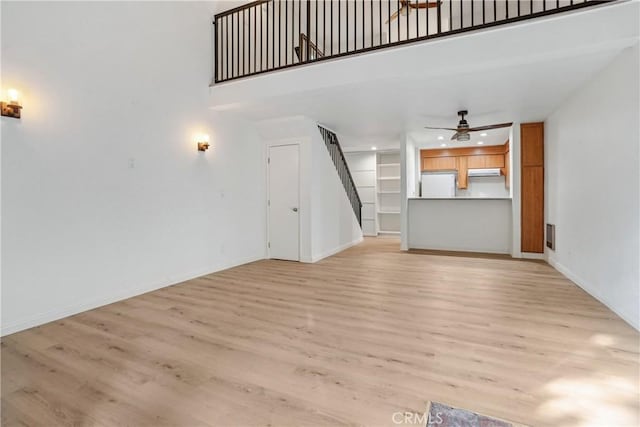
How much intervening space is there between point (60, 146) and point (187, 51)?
7.20 ft

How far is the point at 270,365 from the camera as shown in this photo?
2139 mm

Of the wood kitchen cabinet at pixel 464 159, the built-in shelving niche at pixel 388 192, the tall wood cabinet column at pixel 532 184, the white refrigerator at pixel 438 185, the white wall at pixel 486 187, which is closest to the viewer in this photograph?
the tall wood cabinet column at pixel 532 184

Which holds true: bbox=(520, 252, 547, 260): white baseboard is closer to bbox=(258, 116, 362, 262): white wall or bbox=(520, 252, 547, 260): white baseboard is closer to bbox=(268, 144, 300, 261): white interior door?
bbox=(258, 116, 362, 262): white wall

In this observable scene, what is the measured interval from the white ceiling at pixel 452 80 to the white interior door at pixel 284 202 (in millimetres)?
800

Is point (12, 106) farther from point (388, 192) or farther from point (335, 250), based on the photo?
point (388, 192)

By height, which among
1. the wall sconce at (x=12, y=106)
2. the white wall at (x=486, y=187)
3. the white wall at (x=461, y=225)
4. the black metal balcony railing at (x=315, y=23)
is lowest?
the white wall at (x=461, y=225)

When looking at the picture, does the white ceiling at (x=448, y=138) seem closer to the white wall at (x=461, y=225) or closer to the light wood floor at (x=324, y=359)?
the white wall at (x=461, y=225)

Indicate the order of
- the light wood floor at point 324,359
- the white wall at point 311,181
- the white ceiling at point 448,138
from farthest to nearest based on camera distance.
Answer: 1. the white ceiling at point 448,138
2. the white wall at point 311,181
3. the light wood floor at point 324,359

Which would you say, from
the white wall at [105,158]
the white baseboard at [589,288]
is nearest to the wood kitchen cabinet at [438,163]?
the white baseboard at [589,288]

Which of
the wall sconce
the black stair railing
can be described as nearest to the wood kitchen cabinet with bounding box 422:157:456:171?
the black stair railing

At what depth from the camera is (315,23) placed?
5.97 metres

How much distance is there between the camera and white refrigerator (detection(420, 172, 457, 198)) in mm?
8697

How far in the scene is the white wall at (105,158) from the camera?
9.20 feet

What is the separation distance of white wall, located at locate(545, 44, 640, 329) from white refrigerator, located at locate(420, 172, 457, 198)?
3874mm
